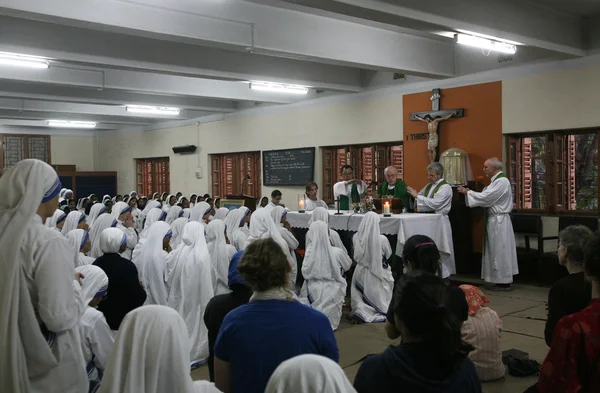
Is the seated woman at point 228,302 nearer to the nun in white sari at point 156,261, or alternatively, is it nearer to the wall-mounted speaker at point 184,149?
the nun in white sari at point 156,261

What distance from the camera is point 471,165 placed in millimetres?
10820

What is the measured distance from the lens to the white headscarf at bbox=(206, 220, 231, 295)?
21.1 feet

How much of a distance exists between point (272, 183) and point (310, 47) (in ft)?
21.8

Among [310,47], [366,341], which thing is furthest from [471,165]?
[366,341]

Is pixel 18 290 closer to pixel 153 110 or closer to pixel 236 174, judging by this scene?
pixel 153 110

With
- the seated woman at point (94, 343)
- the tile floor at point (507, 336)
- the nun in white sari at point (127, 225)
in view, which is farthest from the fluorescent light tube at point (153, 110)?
the seated woman at point (94, 343)

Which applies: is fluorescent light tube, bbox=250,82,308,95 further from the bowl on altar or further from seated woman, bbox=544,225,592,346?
seated woman, bbox=544,225,592,346

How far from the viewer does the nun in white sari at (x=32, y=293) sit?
273 cm

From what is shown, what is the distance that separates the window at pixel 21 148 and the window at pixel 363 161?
12058 mm

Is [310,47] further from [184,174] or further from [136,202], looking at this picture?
[184,174]

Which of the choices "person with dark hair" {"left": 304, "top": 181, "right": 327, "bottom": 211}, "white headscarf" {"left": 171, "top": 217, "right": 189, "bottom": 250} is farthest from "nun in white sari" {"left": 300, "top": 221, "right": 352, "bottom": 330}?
"person with dark hair" {"left": 304, "top": 181, "right": 327, "bottom": 211}

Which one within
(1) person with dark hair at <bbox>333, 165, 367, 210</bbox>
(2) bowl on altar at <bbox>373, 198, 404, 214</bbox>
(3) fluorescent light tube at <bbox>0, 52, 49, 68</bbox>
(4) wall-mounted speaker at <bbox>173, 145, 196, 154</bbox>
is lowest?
(2) bowl on altar at <bbox>373, 198, 404, 214</bbox>

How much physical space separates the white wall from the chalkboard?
32.4 feet

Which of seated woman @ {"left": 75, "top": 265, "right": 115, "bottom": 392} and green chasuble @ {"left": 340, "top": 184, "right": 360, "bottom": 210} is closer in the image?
seated woman @ {"left": 75, "top": 265, "right": 115, "bottom": 392}
